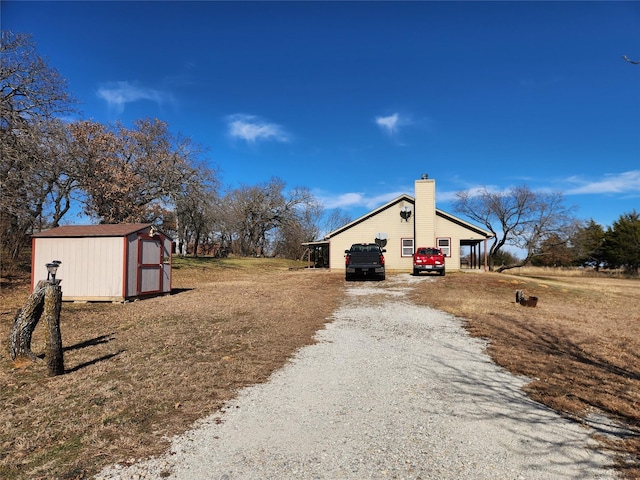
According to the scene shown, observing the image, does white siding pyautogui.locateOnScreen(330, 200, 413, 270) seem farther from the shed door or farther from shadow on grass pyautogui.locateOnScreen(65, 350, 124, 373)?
shadow on grass pyautogui.locateOnScreen(65, 350, 124, 373)

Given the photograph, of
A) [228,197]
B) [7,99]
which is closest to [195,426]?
[7,99]

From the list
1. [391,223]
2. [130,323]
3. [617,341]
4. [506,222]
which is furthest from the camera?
[506,222]

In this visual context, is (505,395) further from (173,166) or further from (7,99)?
(173,166)

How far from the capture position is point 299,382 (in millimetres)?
5344

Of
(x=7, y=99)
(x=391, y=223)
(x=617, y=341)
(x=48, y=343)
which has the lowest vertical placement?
(x=617, y=341)

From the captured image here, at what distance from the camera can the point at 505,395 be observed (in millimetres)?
4848

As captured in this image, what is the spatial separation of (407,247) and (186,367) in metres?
23.9

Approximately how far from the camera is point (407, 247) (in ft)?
92.7

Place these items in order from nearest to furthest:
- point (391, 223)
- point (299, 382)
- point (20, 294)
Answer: point (299, 382) < point (20, 294) < point (391, 223)

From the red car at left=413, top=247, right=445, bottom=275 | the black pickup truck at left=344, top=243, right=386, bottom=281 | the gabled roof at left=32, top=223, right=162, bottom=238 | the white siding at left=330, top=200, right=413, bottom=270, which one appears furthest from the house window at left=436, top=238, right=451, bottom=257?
the gabled roof at left=32, top=223, right=162, bottom=238

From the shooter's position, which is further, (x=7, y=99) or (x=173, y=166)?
(x=173, y=166)

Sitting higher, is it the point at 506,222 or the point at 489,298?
the point at 506,222

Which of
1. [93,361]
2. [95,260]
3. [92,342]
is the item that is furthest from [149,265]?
[93,361]

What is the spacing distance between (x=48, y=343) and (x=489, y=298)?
14676mm
